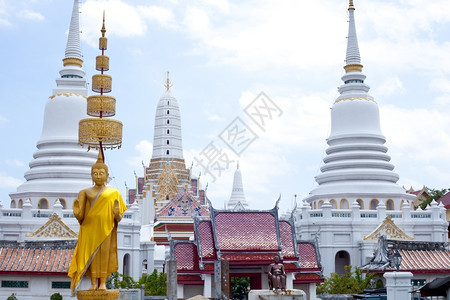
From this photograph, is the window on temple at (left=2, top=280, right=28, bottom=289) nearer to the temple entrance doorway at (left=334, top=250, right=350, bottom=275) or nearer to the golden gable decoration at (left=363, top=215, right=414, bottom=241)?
the golden gable decoration at (left=363, top=215, right=414, bottom=241)

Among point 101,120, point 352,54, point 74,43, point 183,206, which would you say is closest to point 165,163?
point 183,206

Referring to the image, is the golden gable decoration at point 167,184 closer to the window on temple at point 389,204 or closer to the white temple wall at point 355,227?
the white temple wall at point 355,227

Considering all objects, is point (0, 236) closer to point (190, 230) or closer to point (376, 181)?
point (190, 230)

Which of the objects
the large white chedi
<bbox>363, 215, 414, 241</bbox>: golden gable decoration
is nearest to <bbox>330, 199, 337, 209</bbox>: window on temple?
the large white chedi

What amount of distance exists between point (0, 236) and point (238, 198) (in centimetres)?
3697

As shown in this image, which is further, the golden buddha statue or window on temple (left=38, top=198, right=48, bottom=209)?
window on temple (left=38, top=198, right=48, bottom=209)

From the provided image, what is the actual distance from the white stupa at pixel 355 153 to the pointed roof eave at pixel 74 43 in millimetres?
16379

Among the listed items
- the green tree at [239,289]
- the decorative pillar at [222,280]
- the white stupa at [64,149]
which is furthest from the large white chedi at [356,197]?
the decorative pillar at [222,280]

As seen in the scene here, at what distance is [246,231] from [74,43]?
21.1 metres

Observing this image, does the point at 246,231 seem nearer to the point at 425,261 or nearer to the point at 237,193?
the point at 425,261

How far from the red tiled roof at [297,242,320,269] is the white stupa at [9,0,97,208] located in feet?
50.1

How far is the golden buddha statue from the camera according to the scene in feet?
44.8

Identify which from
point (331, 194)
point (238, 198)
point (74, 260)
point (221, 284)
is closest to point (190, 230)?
point (331, 194)

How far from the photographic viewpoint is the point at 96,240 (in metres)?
13.6
